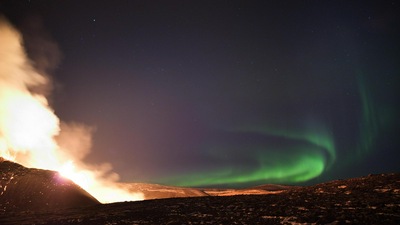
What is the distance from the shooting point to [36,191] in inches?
2244

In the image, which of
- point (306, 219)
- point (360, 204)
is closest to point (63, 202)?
point (306, 219)

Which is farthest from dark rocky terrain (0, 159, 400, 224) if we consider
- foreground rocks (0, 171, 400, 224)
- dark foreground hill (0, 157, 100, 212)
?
dark foreground hill (0, 157, 100, 212)

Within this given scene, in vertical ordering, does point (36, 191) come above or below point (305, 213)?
above

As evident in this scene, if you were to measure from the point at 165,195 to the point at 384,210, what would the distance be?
93.7 metres

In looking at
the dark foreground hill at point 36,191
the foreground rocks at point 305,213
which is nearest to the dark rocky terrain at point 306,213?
the foreground rocks at point 305,213

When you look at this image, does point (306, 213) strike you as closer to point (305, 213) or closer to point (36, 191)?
point (305, 213)

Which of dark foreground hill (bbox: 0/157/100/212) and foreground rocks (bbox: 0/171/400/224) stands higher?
dark foreground hill (bbox: 0/157/100/212)

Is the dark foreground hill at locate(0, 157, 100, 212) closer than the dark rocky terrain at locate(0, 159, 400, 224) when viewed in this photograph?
No

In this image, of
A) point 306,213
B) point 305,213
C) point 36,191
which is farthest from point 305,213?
point 36,191

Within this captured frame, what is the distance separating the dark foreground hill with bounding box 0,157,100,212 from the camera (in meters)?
53.2

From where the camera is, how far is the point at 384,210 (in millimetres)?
26672

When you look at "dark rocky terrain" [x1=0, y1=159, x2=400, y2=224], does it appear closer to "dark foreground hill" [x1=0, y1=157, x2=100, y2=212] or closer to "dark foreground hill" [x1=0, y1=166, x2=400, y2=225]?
"dark foreground hill" [x1=0, y1=166, x2=400, y2=225]

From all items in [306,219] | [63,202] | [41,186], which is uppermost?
[41,186]

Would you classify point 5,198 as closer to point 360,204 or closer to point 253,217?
point 253,217
